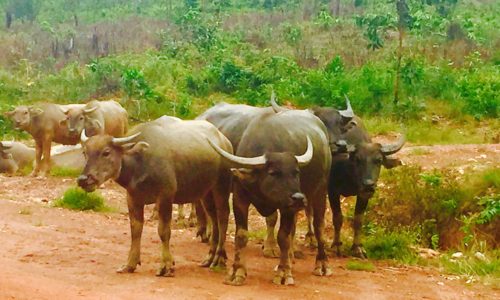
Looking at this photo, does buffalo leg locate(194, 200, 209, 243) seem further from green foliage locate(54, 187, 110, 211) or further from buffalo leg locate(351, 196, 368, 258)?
green foliage locate(54, 187, 110, 211)

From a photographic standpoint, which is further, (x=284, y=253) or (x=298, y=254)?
(x=298, y=254)

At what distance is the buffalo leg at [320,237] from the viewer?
902 centimetres

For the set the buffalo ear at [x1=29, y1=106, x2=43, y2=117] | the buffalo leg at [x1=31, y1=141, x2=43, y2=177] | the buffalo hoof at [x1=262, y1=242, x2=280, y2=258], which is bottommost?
the buffalo leg at [x1=31, y1=141, x2=43, y2=177]

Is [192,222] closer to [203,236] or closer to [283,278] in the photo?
[203,236]

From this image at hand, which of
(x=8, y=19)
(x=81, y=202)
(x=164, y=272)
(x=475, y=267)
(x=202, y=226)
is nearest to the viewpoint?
(x=164, y=272)

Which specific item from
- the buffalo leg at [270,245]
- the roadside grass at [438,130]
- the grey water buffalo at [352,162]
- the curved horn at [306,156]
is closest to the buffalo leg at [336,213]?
the grey water buffalo at [352,162]

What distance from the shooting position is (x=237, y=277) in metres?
8.14

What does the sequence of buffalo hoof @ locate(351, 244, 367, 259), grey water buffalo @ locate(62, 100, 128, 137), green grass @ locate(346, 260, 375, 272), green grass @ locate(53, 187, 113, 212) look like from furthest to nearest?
grey water buffalo @ locate(62, 100, 128, 137)
green grass @ locate(53, 187, 113, 212)
buffalo hoof @ locate(351, 244, 367, 259)
green grass @ locate(346, 260, 375, 272)

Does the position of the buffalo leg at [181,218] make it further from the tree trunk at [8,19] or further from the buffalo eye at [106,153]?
the tree trunk at [8,19]

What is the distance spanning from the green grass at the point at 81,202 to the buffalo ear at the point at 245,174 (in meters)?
4.98

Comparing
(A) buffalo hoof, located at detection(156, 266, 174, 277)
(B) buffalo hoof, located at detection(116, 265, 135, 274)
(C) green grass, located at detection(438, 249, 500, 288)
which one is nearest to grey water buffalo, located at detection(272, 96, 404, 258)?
(C) green grass, located at detection(438, 249, 500, 288)

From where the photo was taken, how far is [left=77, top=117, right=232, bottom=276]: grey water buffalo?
815 cm

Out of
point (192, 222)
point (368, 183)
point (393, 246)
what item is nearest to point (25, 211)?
point (192, 222)

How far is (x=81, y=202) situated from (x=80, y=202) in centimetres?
1
